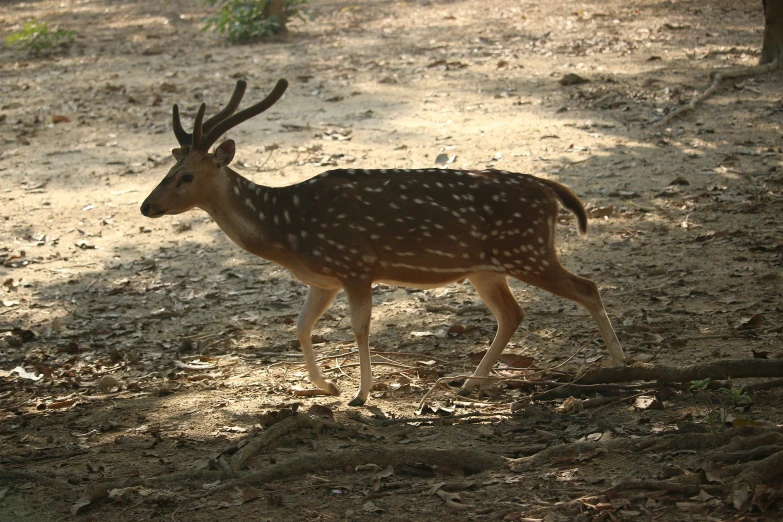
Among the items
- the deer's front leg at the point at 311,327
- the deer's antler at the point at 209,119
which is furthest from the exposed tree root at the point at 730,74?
the deer's antler at the point at 209,119

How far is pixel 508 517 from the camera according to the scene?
157 inches

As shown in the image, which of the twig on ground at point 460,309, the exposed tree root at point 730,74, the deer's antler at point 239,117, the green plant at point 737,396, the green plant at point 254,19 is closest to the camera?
the green plant at point 737,396

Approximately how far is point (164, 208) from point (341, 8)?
1578 centimetres

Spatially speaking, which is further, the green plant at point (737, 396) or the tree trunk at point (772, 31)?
the tree trunk at point (772, 31)

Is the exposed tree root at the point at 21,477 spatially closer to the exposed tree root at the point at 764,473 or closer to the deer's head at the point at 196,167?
the deer's head at the point at 196,167

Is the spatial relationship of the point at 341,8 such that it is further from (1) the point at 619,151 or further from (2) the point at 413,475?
(2) the point at 413,475

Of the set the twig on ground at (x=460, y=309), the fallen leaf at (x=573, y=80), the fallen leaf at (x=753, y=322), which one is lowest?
the twig on ground at (x=460, y=309)

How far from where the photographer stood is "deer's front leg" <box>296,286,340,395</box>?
20.6 feet

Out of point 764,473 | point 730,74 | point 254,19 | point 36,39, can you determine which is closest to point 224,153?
point 764,473

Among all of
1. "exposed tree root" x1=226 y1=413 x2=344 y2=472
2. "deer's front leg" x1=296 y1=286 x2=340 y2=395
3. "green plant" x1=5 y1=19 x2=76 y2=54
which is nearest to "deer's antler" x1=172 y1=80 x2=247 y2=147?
"deer's front leg" x1=296 y1=286 x2=340 y2=395

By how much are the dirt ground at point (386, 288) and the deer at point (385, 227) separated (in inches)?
21.3

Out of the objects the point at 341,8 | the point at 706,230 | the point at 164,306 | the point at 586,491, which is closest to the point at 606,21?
the point at 341,8

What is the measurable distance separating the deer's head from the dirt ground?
1.28 meters

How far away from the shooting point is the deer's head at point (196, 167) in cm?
625
